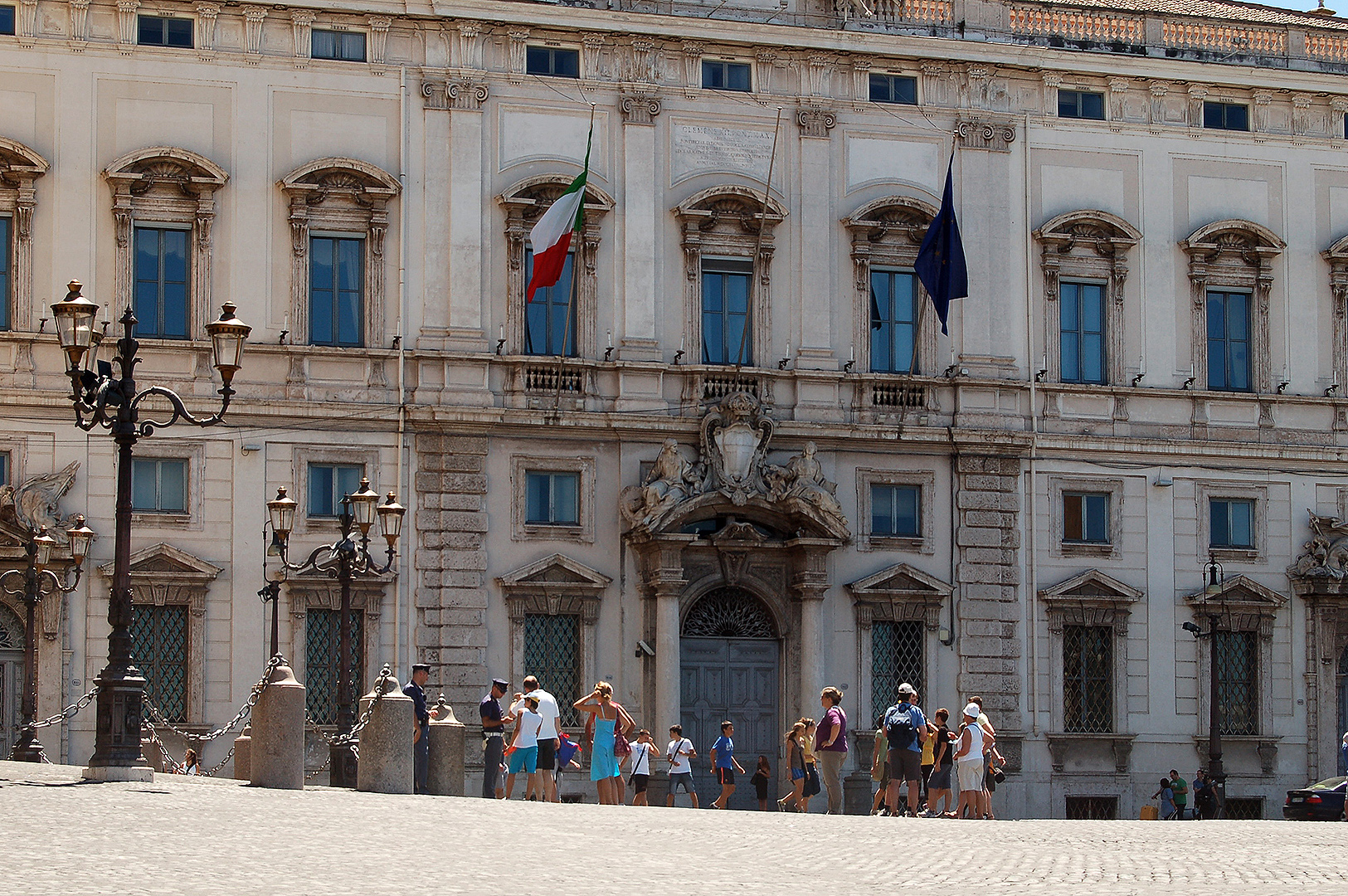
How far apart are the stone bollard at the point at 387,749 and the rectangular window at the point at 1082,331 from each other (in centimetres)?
2034

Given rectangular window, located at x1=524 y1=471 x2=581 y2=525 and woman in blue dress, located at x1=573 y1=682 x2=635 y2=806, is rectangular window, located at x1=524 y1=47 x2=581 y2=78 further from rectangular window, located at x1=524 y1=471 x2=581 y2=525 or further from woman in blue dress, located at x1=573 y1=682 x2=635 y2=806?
woman in blue dress, located at x1=573 y1=682 x2=635 y2=806

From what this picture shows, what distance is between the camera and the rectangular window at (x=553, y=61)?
40312mm

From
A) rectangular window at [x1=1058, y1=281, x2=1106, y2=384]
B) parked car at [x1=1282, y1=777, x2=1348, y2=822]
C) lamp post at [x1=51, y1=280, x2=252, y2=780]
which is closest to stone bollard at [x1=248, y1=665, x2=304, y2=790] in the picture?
lamp post at [x1=51, y1=280, x2=252, y2=780]

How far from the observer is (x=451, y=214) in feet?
129

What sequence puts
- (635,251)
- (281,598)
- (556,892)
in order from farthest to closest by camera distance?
(635,251)
(281,598)
(556,892)

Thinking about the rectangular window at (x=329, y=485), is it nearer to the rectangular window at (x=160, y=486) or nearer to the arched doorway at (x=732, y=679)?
the rectangular window at (x=160, y=486)

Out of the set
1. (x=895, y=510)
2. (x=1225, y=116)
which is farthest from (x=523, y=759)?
(x=1225, y=116)

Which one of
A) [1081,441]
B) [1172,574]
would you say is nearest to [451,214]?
[1081,441]

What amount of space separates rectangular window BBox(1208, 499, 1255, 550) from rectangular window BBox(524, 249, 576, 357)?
13.1 metres

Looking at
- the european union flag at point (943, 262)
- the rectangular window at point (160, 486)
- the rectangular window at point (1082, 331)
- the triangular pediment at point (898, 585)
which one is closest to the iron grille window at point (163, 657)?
the rectangular window at point (160, 486)

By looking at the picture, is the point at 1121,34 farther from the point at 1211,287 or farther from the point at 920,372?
the point at 920,372

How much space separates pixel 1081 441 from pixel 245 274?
1600 centimetres

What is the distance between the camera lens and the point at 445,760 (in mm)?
28469

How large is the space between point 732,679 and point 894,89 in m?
11.8
